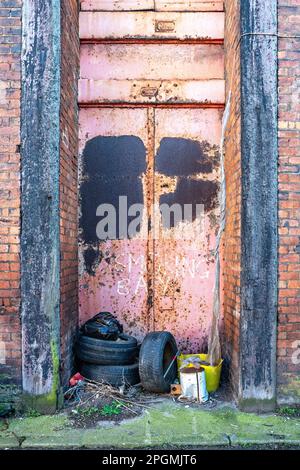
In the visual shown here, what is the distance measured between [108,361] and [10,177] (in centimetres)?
211

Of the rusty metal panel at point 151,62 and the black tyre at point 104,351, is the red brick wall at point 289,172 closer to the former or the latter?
the rusty metal panel at point 151,62

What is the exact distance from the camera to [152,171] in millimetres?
5223

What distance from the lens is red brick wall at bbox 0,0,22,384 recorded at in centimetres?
407

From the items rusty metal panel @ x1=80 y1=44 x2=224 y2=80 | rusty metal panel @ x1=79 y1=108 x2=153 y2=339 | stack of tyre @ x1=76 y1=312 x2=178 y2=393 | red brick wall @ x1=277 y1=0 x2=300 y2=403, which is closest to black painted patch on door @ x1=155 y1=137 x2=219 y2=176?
rusty metal panel @ x1=79 y1=108 x2=153 y2=339

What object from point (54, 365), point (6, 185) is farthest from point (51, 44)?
point (54, 365)

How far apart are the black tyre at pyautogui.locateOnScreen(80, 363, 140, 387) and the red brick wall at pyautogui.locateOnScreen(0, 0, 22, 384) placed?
0.87 meters

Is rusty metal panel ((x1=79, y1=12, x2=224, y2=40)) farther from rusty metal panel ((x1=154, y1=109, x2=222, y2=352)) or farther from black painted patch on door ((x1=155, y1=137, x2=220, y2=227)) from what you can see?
black painted patch on door ((x1=155, y1=137, x2=220, y2=227))

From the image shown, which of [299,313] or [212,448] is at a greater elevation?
[299,313]

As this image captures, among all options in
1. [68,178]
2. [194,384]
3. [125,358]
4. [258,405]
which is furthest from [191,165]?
[258,405]

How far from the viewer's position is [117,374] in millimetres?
4539

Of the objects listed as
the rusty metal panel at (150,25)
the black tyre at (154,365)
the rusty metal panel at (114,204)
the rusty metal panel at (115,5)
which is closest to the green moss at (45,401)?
the black tyre at (154,365)

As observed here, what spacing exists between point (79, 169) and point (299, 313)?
2.93 meters
